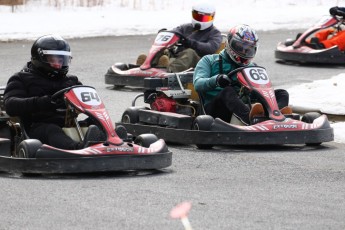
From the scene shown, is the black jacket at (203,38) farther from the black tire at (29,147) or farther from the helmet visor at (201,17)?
the black tire at (29,147)

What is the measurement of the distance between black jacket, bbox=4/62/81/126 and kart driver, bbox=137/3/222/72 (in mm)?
4779

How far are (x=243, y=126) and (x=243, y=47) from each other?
0.96 meters

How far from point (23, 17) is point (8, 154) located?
13.3 meters

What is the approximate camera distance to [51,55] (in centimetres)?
943

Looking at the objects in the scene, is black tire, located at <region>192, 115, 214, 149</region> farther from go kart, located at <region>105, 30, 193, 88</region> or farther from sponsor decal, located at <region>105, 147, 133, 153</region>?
go kart, located at <region>105, 30, 193, 88</region>

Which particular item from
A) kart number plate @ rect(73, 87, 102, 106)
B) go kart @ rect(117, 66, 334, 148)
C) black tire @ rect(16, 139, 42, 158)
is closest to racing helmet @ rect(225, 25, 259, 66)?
go kart @ rect(117, 66, 334, 148)

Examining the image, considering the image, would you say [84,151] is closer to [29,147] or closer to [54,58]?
[29,147]

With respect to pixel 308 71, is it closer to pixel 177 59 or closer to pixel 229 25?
pixel 177 59

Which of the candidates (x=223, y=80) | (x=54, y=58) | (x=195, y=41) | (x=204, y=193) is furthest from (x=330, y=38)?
(x=204, y=193)

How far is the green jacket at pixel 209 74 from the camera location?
10922 millimetres

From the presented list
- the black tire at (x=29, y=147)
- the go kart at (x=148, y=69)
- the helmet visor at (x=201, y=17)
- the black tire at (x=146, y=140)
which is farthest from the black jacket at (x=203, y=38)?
the black tire at (x=29, y=147)

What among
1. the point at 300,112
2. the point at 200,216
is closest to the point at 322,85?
the point at 300,112

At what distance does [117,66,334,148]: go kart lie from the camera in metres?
10.3

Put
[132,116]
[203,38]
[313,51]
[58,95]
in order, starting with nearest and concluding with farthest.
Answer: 1. [58,95]
2. [132,116]
3. [203,38]
4. [313,51]
